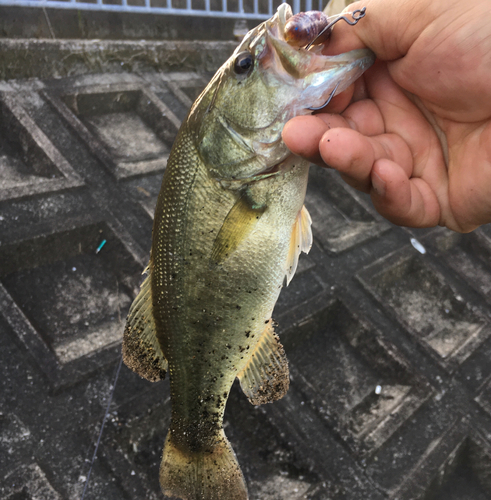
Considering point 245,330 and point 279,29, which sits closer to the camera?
point 279,29

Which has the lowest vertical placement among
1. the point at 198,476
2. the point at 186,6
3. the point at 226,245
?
the point at 198,476

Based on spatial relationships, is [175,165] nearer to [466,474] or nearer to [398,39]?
[398,39]

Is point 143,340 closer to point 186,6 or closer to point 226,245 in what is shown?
point 226,245

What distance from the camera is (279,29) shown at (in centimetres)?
162

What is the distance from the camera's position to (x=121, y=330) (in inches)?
142

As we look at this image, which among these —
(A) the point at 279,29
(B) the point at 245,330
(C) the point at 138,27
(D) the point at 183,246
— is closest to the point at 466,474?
(B) the point at 245,330

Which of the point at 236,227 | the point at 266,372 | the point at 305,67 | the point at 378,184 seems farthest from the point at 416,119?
the point at 266,372

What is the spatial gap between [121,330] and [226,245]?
2209mm

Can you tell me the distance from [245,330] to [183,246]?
48 cm

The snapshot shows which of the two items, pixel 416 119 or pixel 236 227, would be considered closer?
pixel 236 227

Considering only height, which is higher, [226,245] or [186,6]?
[186,6]

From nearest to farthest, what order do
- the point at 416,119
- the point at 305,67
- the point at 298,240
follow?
the point at 305,67
the point at 298,240
the point at 416,119

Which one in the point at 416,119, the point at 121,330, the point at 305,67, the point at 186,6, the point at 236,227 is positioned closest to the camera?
the point at 305,67

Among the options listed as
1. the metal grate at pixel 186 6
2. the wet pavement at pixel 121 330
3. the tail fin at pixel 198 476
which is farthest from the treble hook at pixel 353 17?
the metal grate at pixel 186 6
